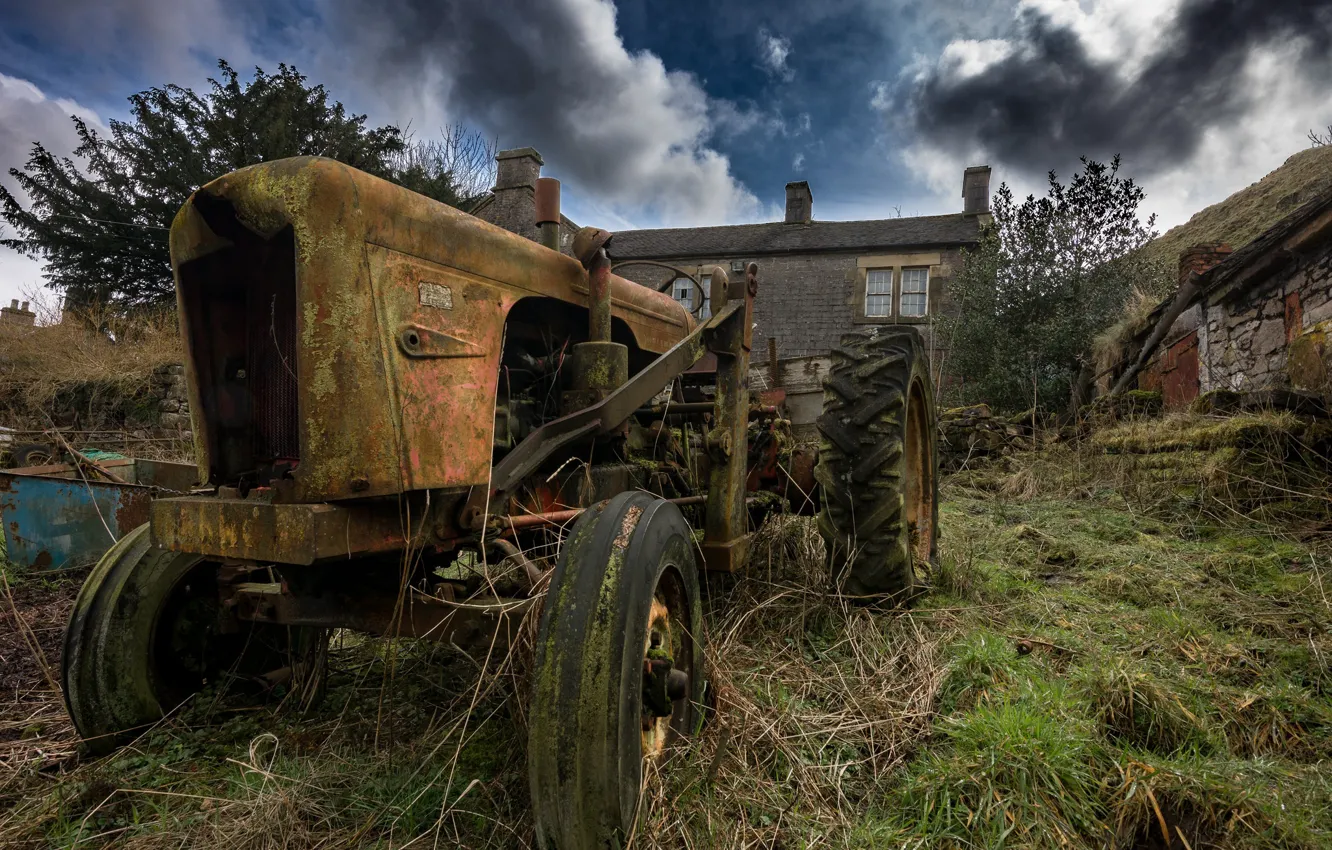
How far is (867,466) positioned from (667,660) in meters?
1.35

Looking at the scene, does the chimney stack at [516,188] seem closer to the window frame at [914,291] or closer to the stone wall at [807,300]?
the stone wall at [807,300]

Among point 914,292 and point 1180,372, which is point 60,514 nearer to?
point 1180,372

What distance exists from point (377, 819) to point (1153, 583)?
129 inches

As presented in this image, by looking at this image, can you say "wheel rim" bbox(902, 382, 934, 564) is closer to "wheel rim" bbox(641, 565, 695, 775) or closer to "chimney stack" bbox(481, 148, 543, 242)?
"wheel rim" bbox(641, 565, 695, 775)

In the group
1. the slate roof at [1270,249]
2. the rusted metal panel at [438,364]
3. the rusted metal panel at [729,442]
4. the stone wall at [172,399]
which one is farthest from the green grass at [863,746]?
the stone wall at [172,399]

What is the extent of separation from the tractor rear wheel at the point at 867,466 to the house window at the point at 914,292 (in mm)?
14838

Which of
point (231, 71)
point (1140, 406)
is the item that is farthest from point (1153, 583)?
point (231, 71)

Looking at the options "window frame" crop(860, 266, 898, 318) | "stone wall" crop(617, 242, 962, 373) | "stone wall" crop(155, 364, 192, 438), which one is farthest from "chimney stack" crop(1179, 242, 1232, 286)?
"stone wall" crop(155, 364, 192, 438)

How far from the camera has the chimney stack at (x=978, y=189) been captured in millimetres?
18000

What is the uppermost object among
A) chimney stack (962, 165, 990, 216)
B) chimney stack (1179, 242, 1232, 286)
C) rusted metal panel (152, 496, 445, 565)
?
chimney stack (962, 165, 990, 216)

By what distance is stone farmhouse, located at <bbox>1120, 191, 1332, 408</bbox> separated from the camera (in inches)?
206

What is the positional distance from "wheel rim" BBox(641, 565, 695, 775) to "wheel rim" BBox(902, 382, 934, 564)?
1.96 metres

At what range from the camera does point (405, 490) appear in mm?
1701

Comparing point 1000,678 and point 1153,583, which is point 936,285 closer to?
point 1153,583
